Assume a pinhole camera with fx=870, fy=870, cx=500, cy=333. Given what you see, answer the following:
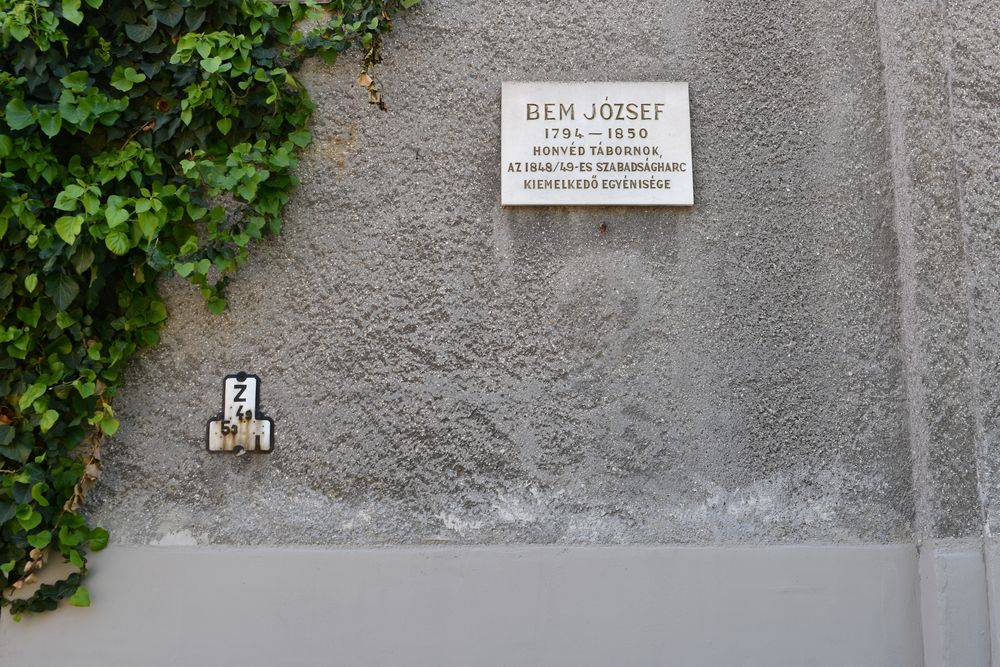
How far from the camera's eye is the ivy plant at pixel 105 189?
9.47ft

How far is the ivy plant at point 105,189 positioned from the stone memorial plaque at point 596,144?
59 cm

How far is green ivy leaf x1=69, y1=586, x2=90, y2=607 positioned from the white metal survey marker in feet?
1.98

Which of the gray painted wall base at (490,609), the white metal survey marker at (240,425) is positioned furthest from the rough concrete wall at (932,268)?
the white metal survey marker at (240,425)

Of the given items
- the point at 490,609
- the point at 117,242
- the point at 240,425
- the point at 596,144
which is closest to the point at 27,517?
the point at 240,425

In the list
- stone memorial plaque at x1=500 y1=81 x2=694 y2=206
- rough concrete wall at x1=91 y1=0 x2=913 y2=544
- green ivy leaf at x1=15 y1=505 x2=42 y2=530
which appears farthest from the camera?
stone memorial plaque at x1=500 y1=81 x2=694 y2=206

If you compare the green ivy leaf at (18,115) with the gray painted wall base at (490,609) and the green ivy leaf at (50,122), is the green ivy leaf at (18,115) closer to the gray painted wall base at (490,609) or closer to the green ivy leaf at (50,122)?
the green ivy leaf at (50,122)

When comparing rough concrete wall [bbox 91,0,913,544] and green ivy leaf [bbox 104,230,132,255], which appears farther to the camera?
rough concrete wall [bbox 91,0,913,544]

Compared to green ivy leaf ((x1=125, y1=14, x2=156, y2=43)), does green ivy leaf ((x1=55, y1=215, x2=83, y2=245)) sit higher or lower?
lower

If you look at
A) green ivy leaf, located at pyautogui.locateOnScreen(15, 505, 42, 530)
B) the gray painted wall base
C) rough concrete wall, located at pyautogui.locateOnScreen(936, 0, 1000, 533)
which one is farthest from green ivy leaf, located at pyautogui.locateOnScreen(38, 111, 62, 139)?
rough concrete wall, located at pyautogui.locateOnScreen(936, 0, 1000, 533)

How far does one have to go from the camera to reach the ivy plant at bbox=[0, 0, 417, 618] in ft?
9.47

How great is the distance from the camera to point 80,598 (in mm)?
2867

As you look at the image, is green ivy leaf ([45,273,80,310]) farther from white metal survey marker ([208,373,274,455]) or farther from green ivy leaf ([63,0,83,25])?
green ivy leaf ([63,0,83,25])

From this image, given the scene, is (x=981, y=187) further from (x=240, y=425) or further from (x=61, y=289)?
(x=61, y=289)

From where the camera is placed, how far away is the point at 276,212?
3.08 m
